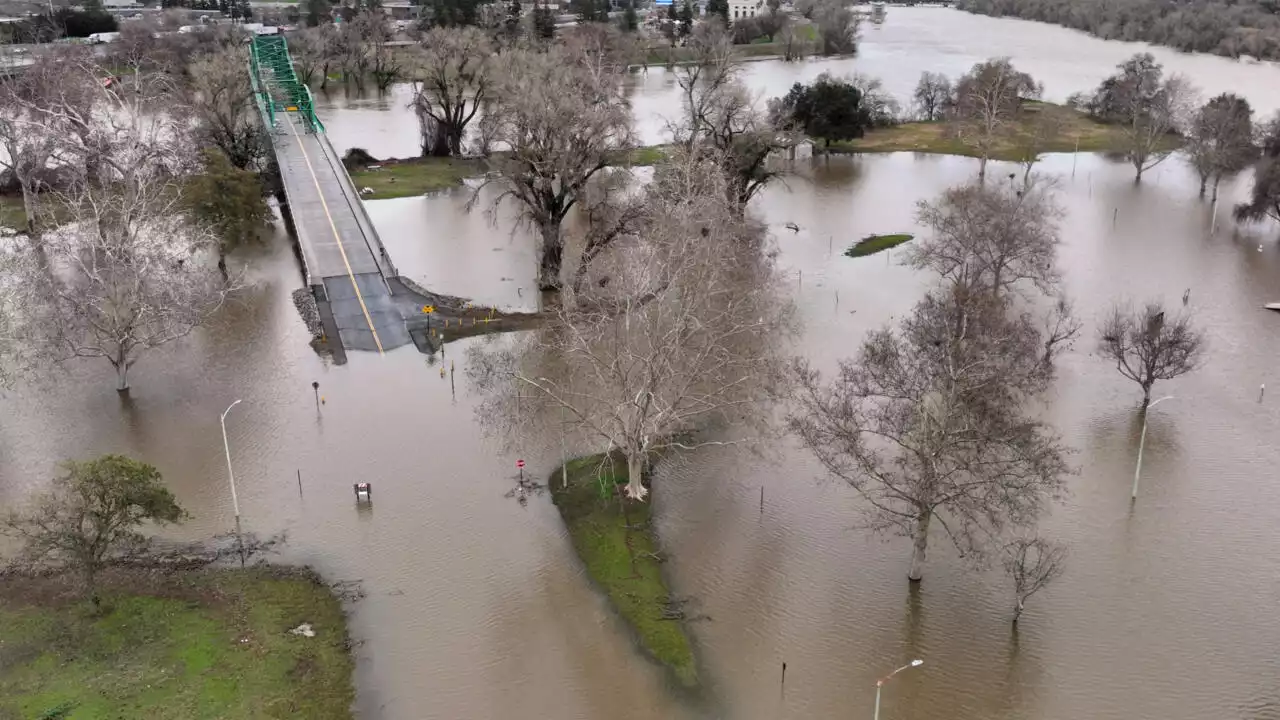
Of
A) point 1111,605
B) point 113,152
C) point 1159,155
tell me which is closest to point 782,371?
point 1111,605

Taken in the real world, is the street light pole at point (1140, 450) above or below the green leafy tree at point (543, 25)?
below

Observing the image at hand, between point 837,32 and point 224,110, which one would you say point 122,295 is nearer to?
point 224,110

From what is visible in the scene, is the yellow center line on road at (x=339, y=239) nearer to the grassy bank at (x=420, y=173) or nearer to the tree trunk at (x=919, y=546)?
the grassy bank at (x=420, y=173)

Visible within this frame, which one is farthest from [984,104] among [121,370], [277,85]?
[121,370]

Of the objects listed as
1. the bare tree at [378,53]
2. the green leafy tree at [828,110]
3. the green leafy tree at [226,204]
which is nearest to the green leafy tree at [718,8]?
the bare tree at [378,53]

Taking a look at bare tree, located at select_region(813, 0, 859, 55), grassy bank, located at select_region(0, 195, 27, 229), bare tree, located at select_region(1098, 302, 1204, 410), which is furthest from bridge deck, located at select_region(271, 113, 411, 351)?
bare tree, located at select_region(813, 0, 859, 55)

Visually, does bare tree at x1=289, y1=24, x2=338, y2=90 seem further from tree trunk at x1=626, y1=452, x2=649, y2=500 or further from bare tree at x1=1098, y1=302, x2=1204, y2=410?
bare tree at x1=1098, y1=302, x2=1204, y2=410
